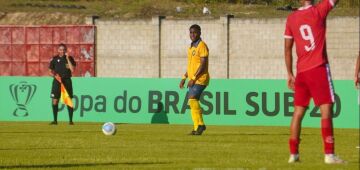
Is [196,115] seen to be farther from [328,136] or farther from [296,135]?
[328,136]

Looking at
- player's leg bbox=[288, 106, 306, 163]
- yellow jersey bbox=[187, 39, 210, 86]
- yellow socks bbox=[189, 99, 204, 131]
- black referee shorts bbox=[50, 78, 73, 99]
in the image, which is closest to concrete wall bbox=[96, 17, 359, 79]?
black referee shorts bbox=[50, 78, 73, 99]

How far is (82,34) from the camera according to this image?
60.3 m

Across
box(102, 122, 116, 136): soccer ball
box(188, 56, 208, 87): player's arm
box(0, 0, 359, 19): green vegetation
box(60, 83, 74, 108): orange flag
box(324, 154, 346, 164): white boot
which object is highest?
box(0, 0, 359, 19): green vegetation

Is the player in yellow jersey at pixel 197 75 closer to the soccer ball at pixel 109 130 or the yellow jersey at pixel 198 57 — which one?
the yellow jersey at pixel 198 57

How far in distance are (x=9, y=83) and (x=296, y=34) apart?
71.1 feet

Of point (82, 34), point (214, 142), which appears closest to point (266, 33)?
point (82, 34)

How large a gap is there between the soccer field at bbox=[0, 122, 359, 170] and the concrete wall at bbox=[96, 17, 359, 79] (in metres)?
35.9

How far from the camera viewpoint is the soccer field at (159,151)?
1249cm

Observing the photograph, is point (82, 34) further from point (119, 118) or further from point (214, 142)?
point (214, 142)

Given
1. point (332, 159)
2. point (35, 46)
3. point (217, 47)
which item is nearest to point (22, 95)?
point (332, 159)

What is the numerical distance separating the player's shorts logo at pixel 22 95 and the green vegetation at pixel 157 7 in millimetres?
25512

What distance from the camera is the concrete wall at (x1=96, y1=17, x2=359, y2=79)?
56156mm

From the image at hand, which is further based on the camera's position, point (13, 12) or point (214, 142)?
point (13, 12)

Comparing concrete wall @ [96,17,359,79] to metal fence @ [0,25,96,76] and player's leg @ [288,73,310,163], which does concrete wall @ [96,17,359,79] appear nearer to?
metal fence @ [0,25,96,76]
